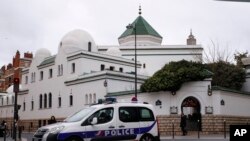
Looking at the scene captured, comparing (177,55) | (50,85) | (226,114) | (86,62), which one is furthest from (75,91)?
(177,55)

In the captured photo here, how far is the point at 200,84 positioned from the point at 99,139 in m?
18.0

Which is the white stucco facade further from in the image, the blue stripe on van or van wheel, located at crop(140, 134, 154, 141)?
the blue stripe on van

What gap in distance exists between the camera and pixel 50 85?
50.5 metres

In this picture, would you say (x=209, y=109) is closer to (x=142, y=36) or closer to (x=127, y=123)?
(x=127, y=123)

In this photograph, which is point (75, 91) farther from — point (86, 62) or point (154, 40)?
point (154, 40)

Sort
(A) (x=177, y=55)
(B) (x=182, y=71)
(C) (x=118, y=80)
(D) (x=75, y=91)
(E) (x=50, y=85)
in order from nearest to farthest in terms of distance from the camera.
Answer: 1. (B) (x=182, y=71)
2. (C) (x=118, y=80)
3. (D) (x=75, y=91)
4. (E) (x=50, y=85)
5. (A) (x=177, y=55)

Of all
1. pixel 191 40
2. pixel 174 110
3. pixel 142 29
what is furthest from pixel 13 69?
pixel 174 110

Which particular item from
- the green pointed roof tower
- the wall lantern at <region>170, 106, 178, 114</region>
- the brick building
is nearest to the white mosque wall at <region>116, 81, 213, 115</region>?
the wall lantern at <region>170, 106, 178, 114</region>

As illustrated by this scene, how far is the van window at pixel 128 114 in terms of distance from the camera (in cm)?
1539

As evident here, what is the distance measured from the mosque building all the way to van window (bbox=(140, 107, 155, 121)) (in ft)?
49.3

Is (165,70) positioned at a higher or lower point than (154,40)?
lower

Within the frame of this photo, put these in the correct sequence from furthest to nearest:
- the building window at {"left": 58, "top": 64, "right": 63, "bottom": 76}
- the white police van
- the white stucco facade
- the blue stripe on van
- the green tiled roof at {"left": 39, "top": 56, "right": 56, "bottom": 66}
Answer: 1. the green tiled roof at {"left": 39, "top": 56, "right": 56, "bottom": 66}
2. the building window at {"left": 58, "top": 64, "right": 63, "bottom": 76}
3. the white stucco facade
4. the white police van
5. the blue stripe on van

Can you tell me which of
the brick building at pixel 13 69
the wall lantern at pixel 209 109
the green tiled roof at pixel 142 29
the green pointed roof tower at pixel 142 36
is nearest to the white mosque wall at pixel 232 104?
the wall lantern at pixel 209 109

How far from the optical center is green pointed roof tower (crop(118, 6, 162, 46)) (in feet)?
211
